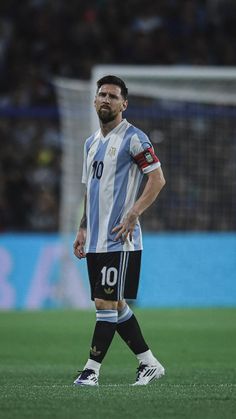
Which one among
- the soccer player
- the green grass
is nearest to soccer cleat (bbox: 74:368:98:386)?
the soccer player

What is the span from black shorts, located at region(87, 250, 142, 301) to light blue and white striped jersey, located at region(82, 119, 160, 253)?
56 mm

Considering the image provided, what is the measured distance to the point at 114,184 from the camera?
27.5ft

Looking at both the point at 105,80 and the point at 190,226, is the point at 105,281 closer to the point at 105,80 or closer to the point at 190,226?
the point at 105,80

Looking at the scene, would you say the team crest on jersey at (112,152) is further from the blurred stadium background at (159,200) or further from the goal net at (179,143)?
the goal net at (179,143)

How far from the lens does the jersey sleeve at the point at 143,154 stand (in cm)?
831

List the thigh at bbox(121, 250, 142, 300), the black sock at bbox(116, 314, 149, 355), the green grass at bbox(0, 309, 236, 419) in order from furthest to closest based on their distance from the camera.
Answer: the black sock at bbox(116, 314, 149, 355), the thigh at bbox(121, 250, 142, 300), the green grass at bbox(0, 309, 236, 419)

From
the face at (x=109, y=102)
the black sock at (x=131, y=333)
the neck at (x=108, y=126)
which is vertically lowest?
the black sock at (x=131, y=333)

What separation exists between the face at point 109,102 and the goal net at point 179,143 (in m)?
9.18

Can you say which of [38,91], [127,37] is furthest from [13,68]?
[127,37]

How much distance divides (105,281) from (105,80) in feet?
4.93

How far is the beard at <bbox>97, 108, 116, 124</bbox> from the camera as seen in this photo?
8.43m

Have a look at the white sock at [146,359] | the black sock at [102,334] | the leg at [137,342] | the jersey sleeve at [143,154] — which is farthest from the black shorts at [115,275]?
the jersey sleeve at [143,154]

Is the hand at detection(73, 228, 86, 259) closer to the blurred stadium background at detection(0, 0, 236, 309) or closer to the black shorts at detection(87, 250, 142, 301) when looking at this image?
the black shorts at detection(87, 250, 142, 301)

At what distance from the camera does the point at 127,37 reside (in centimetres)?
2319
